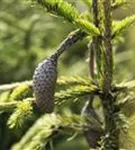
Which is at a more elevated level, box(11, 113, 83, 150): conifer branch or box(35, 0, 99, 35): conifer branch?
box(35, 0, 99, 35): conifer branch

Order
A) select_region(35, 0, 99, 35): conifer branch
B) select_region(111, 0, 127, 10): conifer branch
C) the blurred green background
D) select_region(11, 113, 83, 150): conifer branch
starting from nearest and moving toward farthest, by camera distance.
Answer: select_region(35, 0, 99, 35): conifer branch
select_region(111, 0, 127, 10): conifer branch
select_region(11, 113, 83, 150): conifer branch
the blurred green background

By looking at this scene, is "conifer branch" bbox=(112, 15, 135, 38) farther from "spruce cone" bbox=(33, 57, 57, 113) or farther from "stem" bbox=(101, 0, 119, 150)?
"spruce cone" bbox=(33, 57, 57, 113)

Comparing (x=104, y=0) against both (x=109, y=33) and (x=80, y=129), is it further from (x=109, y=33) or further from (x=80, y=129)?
(x=80, y=129)

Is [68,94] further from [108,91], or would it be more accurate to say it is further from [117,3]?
[117,3]

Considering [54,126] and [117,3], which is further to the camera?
[54,126]

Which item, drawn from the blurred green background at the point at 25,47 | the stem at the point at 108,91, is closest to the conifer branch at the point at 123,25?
the stem at the point at 108,91

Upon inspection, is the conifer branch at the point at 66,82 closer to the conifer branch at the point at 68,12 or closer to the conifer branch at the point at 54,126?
the conifer branch at the point at 54,126

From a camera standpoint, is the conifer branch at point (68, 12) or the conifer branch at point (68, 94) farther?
the conifer branch at point (68, 94)

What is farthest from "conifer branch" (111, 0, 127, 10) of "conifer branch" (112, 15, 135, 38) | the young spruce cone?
A: the young spruce cone

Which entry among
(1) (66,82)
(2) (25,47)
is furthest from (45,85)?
(2) (25,47)
